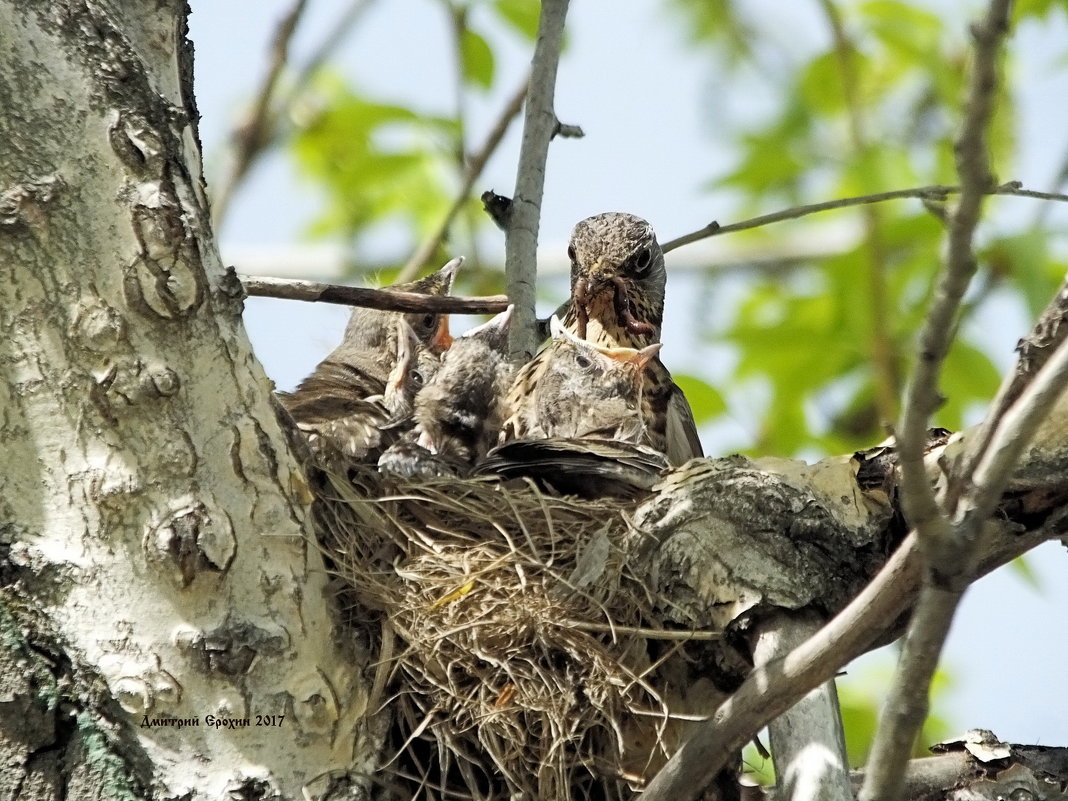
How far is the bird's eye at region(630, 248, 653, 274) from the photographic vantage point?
16.3 feet

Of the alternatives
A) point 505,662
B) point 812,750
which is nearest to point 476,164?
point 505,662

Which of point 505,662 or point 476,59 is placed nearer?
point 505,662

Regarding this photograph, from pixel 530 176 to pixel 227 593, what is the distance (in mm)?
2087

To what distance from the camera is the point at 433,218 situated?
5.49 m

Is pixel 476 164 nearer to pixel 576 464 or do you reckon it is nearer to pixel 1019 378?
pixel 576 464

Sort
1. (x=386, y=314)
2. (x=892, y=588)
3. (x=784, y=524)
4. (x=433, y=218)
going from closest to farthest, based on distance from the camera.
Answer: (x=892, y=588) → (x=784, y=524) → (x=386, y=314) → (x=433, y=218)

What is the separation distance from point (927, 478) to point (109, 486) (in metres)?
1.38

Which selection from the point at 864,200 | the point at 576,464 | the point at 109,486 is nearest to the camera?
the point at 109,486

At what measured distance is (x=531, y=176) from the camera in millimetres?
4078

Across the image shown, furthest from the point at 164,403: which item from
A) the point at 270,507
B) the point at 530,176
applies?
the point at 530,176

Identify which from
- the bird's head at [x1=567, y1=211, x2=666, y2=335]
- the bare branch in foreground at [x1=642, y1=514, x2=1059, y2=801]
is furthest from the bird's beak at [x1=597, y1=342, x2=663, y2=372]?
the bare branch in foreground at [x1=642, y1=514, x2=1059, y2=801]

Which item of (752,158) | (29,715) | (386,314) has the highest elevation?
(752,158)

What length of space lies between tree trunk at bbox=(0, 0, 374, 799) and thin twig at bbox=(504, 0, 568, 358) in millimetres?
1754

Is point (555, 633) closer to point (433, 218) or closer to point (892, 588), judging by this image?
point (892, 588)
